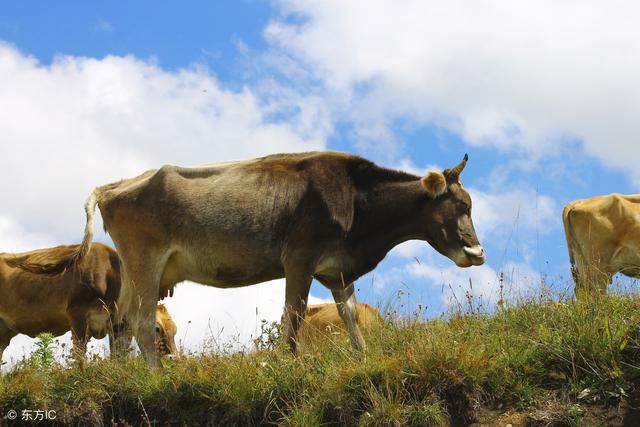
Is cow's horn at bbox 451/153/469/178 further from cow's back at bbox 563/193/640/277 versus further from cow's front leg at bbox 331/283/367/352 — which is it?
cow's back at bbox 563/193/640/277

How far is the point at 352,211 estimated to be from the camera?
1284cm

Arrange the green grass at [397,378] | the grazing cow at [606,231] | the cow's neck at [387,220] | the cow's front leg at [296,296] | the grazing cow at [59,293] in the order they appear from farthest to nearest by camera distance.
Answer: the grazing cow at [606,231] < the grazing cow at [59,293] < the cow's neck at [387,220] < the cow's front leg at [296,296] < the green grass at [397,378]

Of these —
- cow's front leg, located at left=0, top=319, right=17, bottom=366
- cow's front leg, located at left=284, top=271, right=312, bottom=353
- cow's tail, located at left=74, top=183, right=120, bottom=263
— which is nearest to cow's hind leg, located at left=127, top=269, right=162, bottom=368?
cow's tail, located at left=74, top=183, right=120, bottom=263

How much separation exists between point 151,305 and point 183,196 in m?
1.41

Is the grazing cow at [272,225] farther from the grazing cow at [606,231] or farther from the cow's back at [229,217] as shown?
the grazing cow at [606,231]

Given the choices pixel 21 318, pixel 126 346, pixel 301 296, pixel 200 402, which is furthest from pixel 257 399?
pixel 21 318

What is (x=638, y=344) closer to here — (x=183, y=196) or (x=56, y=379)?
(x=183, y=196)

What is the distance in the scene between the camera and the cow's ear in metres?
13.3

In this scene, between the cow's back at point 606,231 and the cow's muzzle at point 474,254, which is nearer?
the cow's muzzle at point 474,254

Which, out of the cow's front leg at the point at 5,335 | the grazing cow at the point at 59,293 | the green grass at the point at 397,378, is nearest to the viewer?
the green grass at the point at 397,378

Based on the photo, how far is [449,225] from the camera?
1340 centimetres

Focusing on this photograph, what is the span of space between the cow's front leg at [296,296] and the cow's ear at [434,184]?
2230mm

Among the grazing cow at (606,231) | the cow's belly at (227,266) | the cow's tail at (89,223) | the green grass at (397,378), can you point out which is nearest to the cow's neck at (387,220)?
the cow's belly at (227,266)

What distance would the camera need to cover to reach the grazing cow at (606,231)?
17.4 metres
